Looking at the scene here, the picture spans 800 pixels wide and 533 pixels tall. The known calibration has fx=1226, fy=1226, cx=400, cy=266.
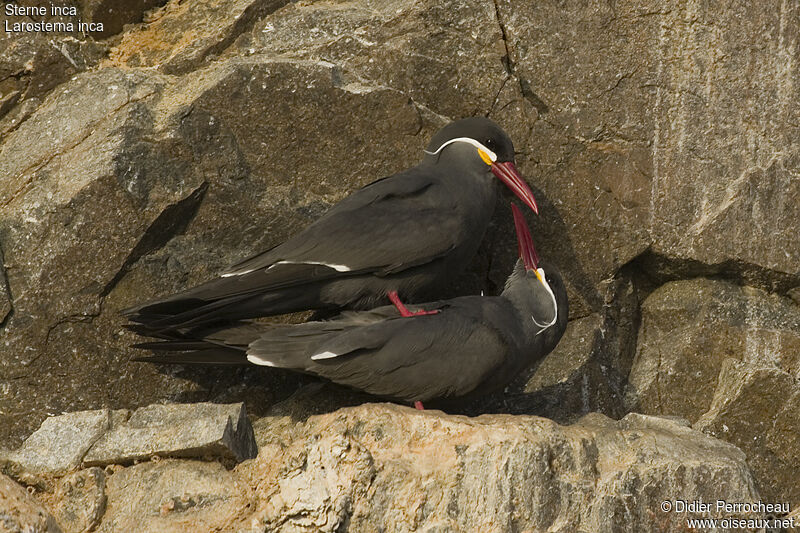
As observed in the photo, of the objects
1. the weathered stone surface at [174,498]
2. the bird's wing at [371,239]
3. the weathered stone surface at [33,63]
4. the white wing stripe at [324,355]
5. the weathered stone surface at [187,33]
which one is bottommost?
the weathered stone surface at [174,498]

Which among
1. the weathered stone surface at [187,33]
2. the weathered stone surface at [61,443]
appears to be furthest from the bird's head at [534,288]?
the weathered stone surface at [61,443]

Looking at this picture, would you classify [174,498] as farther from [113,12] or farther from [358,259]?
[113,12]

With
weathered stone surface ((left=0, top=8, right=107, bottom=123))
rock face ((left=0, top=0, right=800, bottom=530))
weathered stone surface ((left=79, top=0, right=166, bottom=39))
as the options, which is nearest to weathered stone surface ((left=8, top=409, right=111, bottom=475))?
rock face ((left=0, top=0, right=800, bottom=530))

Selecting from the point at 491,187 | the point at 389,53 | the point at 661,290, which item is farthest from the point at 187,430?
the point at 661,290

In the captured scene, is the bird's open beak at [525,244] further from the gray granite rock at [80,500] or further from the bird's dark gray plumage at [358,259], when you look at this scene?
the gray granite rock at [80,500]

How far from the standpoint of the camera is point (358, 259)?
18.3 feet

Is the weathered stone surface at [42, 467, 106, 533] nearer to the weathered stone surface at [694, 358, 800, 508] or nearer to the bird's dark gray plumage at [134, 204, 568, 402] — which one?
the bird's dark gray plumage at [134, 204, 568, 402]

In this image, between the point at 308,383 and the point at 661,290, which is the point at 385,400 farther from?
the point at 661,290

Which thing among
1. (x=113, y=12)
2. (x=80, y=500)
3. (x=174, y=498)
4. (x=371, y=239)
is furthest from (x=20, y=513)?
(x=113, y=12)

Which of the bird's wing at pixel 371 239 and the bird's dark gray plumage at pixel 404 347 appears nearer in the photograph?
the bird's dark gray plumage at pixel 404 347

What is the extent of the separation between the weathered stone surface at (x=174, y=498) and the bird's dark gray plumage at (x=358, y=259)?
29.3 inches

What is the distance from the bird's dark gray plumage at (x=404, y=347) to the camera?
533 cm

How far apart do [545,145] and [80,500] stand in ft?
9.75

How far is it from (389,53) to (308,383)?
1782 mm
